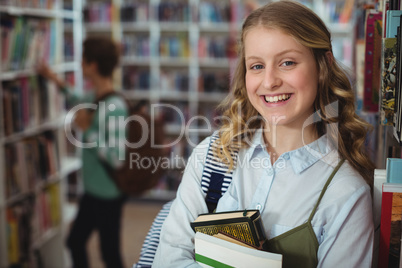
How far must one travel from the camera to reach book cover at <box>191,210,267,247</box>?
1.01 meters

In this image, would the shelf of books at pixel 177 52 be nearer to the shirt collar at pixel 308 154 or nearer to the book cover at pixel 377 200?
the shirt collar at pixel 308 154

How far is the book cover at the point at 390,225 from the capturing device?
931 mm

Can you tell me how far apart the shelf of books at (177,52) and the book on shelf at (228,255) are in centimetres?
369

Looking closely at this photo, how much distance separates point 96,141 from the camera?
2498 mm

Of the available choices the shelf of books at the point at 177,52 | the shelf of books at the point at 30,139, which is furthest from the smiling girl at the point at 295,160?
the shelf of books at the point at 177,52

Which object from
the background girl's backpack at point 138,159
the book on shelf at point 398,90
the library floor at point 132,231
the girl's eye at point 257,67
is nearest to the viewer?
the book on shelf at point 398,90

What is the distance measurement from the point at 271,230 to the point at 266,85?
37cm

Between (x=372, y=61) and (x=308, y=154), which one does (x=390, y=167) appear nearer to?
(x=308, y=154)

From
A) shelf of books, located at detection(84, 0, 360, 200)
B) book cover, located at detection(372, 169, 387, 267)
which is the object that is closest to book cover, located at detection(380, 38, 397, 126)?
book cover, located at detection(372, 169, 387, 267)

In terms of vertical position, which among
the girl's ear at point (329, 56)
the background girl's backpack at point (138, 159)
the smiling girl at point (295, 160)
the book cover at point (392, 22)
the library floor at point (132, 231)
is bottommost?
the library floor at point (132, 231)

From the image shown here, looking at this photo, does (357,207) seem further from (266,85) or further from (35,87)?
(35,87)

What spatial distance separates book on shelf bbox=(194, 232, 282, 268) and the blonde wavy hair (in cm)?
26

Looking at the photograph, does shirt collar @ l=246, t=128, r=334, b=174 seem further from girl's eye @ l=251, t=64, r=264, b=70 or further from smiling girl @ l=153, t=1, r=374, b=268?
girl's eye @ l=251, t=64, r=264, b=70

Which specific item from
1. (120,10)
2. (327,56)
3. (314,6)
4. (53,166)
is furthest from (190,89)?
(327,56)
